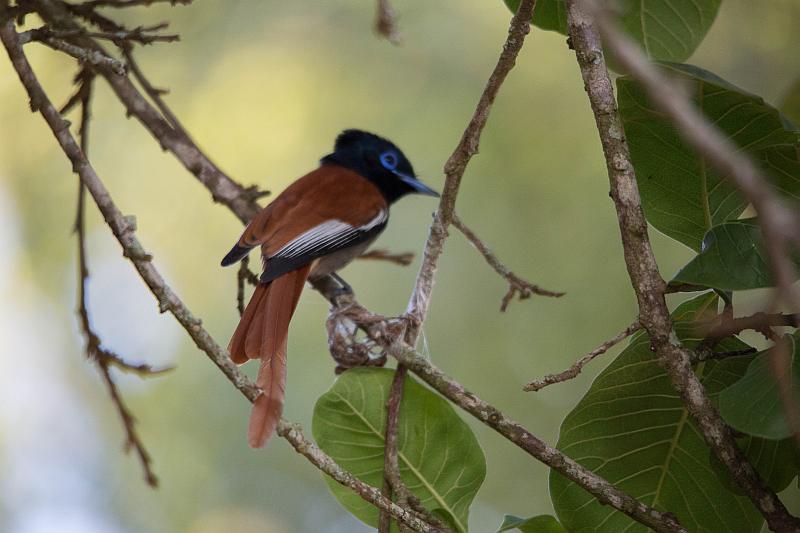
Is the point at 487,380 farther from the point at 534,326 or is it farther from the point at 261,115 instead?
the point at 261,115

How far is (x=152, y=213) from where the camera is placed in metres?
5.03

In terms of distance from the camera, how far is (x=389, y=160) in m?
3.68

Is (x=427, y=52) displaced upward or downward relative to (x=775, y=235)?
upward

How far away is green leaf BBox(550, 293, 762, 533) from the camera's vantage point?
1.56m

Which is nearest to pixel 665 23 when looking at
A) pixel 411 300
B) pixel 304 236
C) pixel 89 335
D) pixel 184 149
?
pixel 411 300

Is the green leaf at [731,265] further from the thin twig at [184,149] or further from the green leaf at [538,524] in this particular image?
the thin twig at [184,149]

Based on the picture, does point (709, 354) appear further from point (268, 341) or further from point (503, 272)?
point (268, 341)

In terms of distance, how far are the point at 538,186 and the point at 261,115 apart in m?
1.53

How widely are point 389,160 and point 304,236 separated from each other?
3.53ft

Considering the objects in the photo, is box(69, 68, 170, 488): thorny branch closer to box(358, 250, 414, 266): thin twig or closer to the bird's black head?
box(358, 250, 414, 266): thin twig

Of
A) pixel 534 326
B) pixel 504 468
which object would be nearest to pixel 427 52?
pixel 534 326

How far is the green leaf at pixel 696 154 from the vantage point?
151cm

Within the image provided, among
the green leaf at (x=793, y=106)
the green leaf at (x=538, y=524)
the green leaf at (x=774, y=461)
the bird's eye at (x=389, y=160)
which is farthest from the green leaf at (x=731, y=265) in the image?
the bird's eye at (x=389, y=160)

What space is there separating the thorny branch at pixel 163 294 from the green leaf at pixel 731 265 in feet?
1.78
